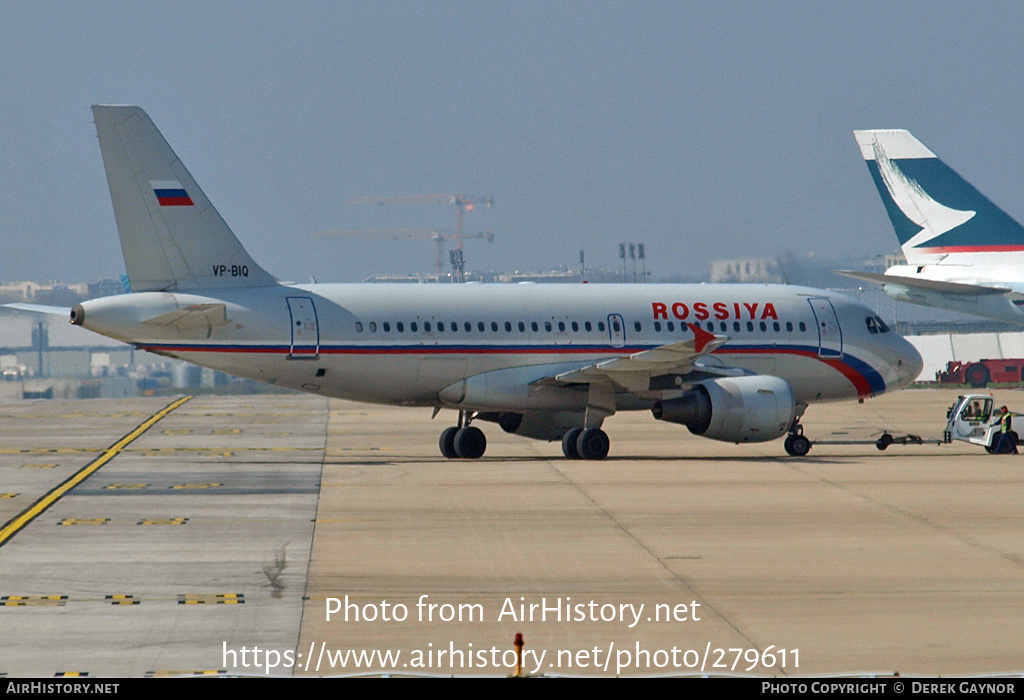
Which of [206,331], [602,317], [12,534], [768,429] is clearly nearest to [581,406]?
[602,317]

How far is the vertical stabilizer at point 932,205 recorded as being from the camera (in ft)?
185

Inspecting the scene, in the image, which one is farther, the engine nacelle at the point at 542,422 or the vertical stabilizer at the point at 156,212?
the engine nacelle at the point at 542,422

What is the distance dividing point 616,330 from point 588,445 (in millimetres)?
3328

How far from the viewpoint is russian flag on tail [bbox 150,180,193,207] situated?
1124 inches

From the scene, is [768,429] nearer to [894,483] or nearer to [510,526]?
[894,483]

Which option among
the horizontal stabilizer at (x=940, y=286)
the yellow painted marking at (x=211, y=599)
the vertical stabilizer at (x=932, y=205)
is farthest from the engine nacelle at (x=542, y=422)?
the vertical stabilizer at (x=932, y=205)

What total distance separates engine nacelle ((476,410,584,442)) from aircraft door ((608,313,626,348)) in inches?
75.6

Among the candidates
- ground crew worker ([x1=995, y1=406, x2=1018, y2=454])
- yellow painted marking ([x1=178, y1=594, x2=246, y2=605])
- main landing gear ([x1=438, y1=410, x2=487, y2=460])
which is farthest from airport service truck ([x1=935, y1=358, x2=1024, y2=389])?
yellow painted marking ([x1=178, y1=594, x2=246, y2=605])

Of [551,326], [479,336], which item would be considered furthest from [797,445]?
[479,336]

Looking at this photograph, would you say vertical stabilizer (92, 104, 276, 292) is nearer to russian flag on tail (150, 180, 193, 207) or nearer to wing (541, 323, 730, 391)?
russian flag on tail (150, 180, 193, 207)

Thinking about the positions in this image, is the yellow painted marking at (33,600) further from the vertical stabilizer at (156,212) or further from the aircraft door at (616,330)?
the aircraft door at (616,330)

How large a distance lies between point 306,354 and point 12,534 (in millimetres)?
11270

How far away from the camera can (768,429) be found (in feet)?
99.6

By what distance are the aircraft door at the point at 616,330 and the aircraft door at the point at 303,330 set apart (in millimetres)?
7354
